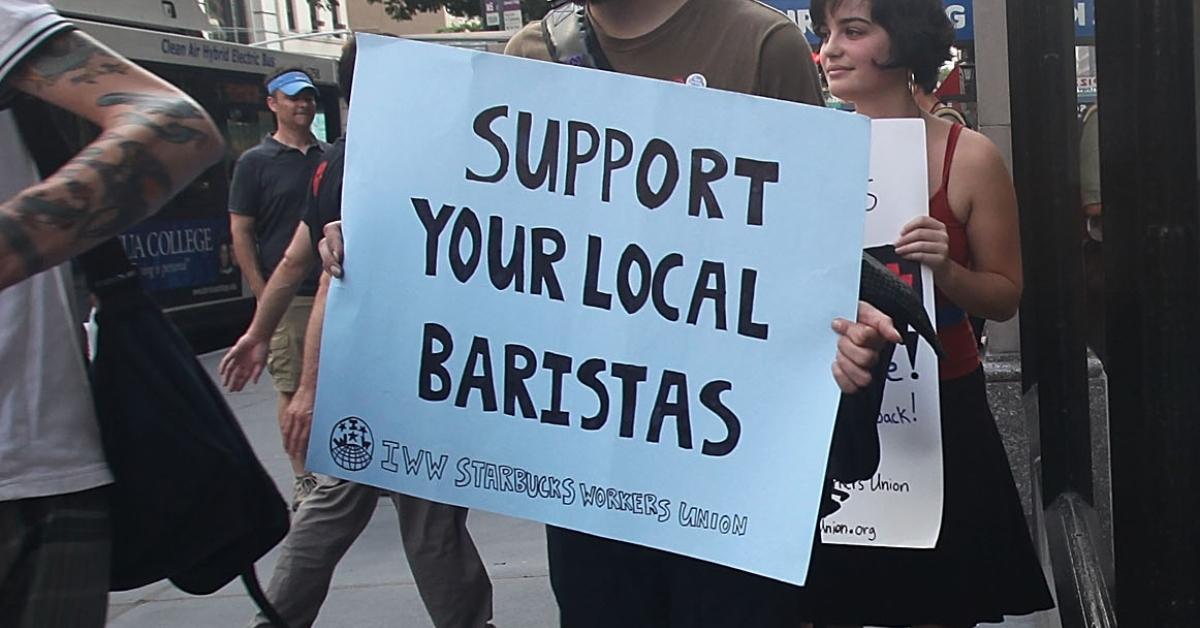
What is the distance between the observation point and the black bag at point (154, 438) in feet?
6.26

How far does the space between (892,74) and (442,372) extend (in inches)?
46.5

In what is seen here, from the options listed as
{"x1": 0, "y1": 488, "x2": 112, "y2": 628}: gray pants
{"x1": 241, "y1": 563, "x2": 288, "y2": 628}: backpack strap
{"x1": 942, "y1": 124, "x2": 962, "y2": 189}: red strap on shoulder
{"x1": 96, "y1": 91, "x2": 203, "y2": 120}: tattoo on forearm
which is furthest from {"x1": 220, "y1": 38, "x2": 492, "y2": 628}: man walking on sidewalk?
{"x1": 96, "y1": 91, "x2": 203, "y2": 120}: tattoo on forearm

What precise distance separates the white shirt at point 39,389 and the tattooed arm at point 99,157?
0.30 ft

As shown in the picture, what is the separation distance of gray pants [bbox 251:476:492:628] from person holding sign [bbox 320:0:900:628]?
5.36 feet

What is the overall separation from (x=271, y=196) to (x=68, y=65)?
5.07 metres

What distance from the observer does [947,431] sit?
2.97 meters

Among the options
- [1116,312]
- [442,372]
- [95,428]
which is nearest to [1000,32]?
[1116,312]

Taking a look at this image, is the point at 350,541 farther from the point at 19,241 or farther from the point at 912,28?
the point at 19,241

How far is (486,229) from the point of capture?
A: 7.68 ft

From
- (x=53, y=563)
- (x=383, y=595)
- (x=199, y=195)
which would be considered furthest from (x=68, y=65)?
(x=199, y=195)

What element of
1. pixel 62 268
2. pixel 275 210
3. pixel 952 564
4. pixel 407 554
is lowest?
pixel 407 554

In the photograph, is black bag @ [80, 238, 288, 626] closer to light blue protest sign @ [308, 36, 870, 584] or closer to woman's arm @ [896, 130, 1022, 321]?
light blue protest sign @ [308, 36, 870, 584]

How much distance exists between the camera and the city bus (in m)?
13.8

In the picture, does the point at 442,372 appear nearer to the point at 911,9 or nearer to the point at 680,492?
the point at 680,492
